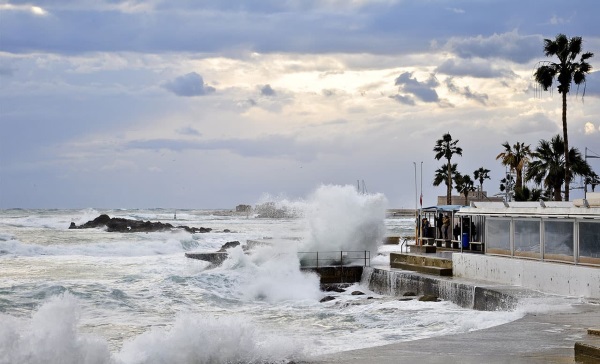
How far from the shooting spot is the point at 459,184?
75.9 m

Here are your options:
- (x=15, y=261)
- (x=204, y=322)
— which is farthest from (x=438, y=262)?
(x=15, y=261)

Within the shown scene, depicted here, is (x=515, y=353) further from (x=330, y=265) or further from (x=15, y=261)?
(x=15, y=261)

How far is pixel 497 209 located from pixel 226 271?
12.1 m

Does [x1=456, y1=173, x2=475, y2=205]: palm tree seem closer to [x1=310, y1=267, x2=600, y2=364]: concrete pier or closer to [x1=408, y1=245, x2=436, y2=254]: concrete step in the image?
[x1=408, y1=245, x2=436, y2=254]: concrete step

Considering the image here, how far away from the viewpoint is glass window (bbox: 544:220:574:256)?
18.8 meters

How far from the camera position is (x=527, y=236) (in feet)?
66.8

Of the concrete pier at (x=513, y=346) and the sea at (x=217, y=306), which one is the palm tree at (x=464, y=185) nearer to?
the sea at (x=217, y=306)

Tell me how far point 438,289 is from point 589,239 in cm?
472

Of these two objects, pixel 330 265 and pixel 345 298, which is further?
pixel 330 265

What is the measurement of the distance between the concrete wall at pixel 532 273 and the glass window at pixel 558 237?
0.42 metres

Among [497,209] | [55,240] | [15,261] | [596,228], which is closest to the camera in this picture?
[596,228]

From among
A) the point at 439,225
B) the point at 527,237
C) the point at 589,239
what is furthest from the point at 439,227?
the point at 589,239

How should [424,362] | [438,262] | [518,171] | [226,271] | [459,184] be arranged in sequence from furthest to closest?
[459,184] < [518,171] < [226,271] < [438,262] < [424,362]

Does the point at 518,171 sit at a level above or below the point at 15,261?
above
